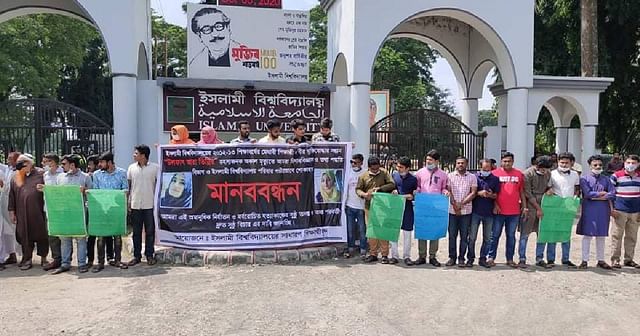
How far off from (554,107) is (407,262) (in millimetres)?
14133

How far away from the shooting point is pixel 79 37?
25344 mm

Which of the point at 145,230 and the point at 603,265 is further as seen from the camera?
the point at 603,265

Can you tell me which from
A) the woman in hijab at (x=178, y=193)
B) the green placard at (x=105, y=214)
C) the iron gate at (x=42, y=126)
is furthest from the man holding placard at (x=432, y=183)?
the iron gate at (x=42, y=126)

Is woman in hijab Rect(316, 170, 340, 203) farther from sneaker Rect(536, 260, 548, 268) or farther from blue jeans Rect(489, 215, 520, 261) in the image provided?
sneaker Rect(536, 260, 548, 268)

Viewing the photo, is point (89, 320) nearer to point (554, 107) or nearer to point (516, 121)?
point (516, 121)

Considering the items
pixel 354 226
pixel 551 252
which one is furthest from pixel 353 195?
pixel 551 252

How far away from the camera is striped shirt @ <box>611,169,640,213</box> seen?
25.5 feet

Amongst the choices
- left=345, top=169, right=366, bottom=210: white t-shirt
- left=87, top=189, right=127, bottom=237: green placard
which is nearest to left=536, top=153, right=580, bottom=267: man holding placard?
left=345, top=169, right=366, bottom=210: white t-shirt

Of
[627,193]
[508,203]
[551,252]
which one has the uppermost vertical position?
[627,193]

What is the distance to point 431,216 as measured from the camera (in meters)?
7.63

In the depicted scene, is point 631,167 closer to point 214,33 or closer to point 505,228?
point 505,228

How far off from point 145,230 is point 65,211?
1044 mm

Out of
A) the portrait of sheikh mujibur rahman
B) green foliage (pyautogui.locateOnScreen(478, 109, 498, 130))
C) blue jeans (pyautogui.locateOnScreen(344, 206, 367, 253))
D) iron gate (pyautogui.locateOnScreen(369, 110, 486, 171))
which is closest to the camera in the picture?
blue jeans (pyautogui.locateOnScreen(344, 206, 367, 253))

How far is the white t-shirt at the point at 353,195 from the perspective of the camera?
798cm
